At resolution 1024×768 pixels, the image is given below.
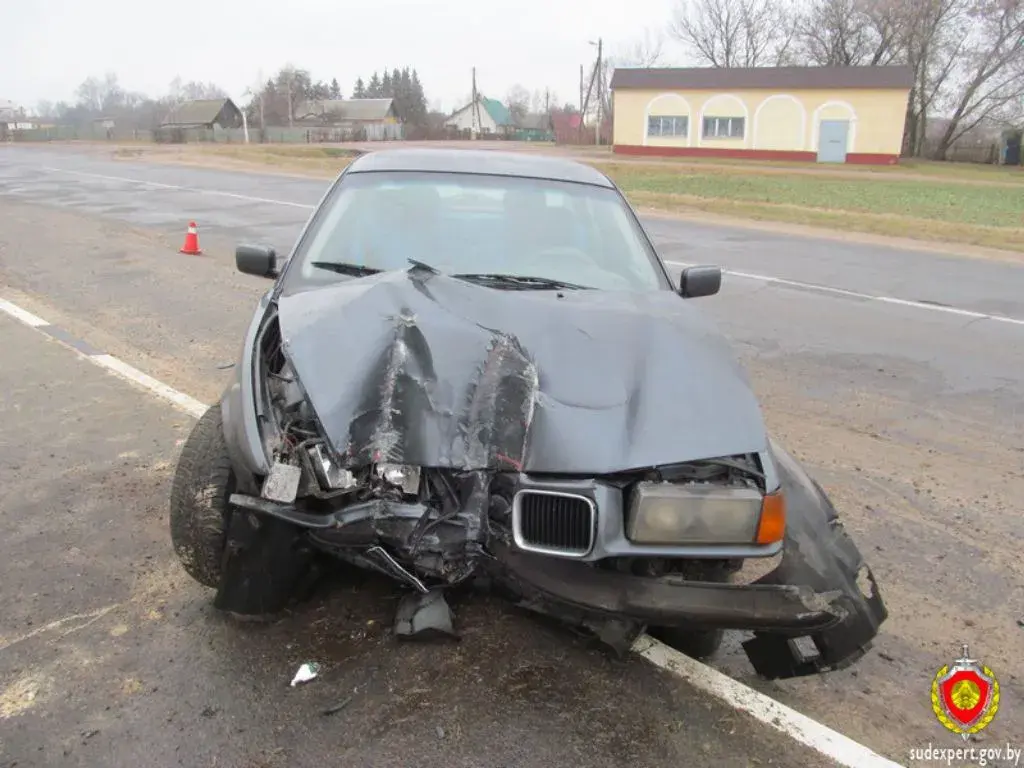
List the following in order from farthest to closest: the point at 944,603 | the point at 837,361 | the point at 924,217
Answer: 1. the point at 924,217
2. the point at 837,361
3. the point at 944,603

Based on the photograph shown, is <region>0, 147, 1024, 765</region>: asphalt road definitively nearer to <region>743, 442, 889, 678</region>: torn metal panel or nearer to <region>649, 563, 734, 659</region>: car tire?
<region>649, 563, 734, 659</region>: car tire

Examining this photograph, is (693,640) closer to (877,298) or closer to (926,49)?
(877,298)

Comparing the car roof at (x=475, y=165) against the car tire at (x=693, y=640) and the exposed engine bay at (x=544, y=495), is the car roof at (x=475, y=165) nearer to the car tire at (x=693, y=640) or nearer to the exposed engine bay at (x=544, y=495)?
the exposed engine bay at (x=544, y=495)

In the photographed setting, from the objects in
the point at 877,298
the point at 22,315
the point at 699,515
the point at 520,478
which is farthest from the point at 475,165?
the point at 877,298

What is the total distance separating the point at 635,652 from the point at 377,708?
0.92m

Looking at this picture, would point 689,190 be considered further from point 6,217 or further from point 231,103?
point 231,103

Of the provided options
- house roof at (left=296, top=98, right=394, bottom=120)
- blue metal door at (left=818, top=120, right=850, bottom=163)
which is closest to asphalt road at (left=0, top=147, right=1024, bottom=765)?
blue metal door at (left=818, top=120, right=850, bottom=163)

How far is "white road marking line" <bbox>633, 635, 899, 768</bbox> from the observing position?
95.1 inches

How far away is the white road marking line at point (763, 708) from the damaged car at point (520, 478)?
8cm

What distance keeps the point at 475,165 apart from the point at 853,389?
11.0 ft

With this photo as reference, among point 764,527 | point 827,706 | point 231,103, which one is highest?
point 231,103

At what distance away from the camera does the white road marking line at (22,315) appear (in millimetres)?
7189

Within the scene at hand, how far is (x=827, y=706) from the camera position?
2641mm

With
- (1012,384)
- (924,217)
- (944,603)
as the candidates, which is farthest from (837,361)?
(924,217)
